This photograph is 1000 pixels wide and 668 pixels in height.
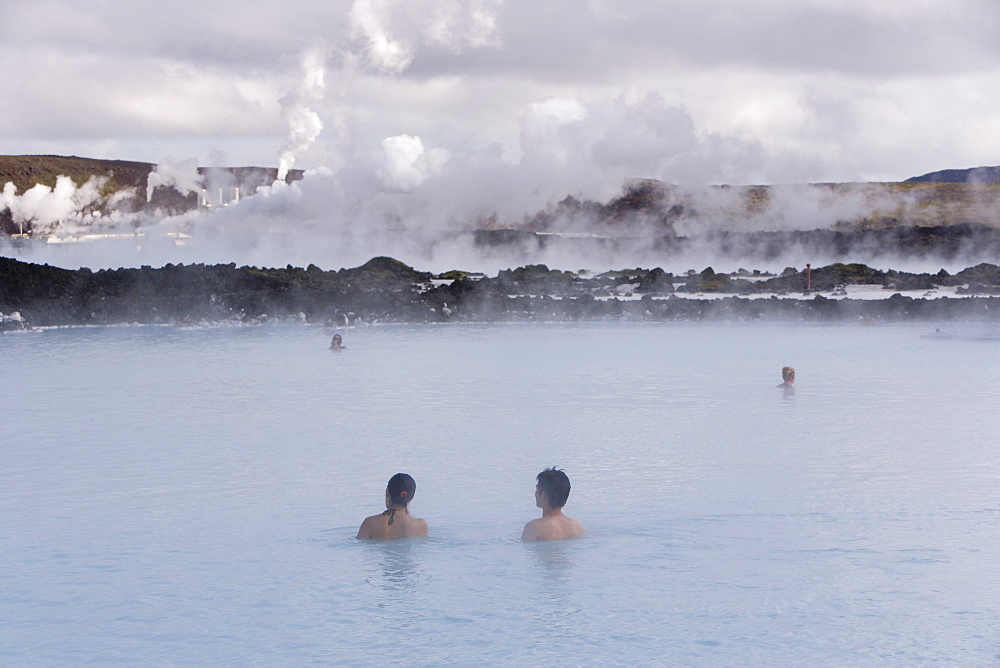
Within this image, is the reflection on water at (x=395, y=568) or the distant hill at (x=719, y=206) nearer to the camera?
the reflection on water at (x=395, y=568)

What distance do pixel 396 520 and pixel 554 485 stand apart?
0.89 m

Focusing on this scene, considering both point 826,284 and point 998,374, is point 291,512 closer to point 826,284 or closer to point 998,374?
point 998,374

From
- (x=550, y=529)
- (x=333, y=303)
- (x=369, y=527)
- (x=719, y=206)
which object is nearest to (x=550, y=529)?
(x=550, y=529)

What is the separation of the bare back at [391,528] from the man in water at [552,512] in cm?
58

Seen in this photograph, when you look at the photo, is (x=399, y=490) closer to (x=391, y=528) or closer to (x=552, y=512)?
(x=391, y=528)

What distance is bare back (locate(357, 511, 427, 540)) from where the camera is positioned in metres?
6.11

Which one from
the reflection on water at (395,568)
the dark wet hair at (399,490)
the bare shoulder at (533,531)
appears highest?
the dark wet hair at (399,490)

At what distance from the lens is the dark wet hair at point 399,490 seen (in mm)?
5977

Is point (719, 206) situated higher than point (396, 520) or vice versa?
point (719, 206)

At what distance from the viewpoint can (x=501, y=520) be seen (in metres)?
6.71

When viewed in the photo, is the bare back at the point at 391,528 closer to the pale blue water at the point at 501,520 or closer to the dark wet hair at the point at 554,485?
the pale blue water at the point at 501,520

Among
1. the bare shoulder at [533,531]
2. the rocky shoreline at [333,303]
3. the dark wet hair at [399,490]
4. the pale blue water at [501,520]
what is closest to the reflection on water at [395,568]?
the pale blue water at [501,520]

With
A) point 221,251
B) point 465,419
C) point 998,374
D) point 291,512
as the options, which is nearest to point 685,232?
point 221,251

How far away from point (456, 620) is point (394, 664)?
60cm
